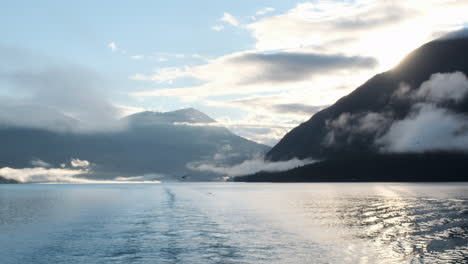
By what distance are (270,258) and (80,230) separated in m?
41.7

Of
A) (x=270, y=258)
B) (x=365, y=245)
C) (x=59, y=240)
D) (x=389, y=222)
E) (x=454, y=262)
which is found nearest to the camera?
(x=454, y=262)

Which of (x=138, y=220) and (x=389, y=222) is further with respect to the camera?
(x=138, y=220)

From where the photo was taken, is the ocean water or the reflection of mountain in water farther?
the ocean water

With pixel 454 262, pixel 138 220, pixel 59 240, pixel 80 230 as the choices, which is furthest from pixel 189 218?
pixel 454 262

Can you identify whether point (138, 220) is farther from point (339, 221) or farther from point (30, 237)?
point (339, 221)

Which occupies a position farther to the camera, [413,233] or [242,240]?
[413,233]

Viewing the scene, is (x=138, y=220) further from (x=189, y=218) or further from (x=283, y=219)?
(x=283, y=219)

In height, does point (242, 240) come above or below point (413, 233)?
above

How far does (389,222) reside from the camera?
281 feet

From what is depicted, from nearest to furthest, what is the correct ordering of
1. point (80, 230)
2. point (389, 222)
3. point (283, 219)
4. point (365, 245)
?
1. point (365, 245)
2. point (80, 230)
3. point (389, 222)
4. point (283, 219)

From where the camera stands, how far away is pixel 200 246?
60.8m

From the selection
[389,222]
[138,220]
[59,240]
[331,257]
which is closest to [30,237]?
[59,240]

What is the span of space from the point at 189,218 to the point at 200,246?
4085 cm

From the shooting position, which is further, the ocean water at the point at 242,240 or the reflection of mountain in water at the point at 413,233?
the ocean water at the point at 242,240
